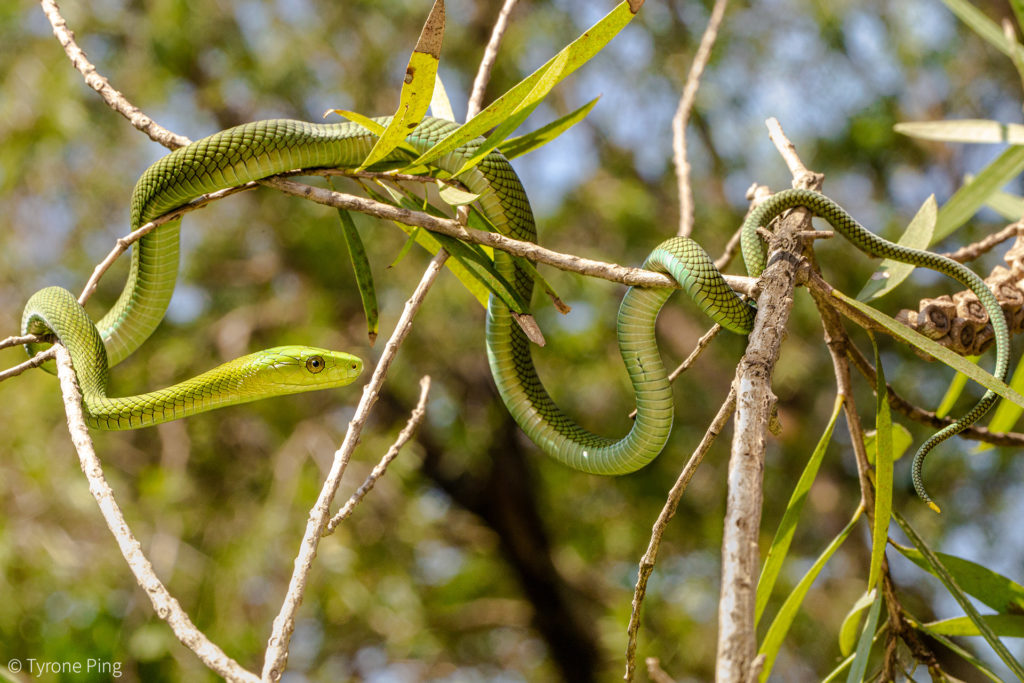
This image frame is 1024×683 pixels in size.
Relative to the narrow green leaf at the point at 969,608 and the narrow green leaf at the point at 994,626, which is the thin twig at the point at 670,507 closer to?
the narrow green leaf at the point at 969,608

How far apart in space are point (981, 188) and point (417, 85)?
5.15 ft

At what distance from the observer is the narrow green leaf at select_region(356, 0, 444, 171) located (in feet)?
4.50

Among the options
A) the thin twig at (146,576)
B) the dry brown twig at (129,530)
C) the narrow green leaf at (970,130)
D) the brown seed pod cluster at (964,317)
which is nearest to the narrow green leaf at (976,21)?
the narrow green leaf at (970,130)

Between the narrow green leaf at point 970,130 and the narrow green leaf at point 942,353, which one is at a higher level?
the narrow green leaf at point 970,130

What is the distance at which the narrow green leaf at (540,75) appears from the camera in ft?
4.17

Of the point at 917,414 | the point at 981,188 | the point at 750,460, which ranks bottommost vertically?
the point at 750,460

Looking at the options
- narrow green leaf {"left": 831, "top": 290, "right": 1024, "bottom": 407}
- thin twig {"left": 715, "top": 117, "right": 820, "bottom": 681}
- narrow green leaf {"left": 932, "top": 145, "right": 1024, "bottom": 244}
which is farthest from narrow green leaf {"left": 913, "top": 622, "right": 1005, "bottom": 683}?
narrow green leaf {"left": 932, "top": 145, "right": 1024, "bottom": 244}

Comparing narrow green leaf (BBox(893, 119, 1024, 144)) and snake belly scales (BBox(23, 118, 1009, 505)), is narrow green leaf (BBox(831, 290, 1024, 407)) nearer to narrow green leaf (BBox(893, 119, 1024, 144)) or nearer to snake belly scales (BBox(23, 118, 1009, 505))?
snake belly scales (BBox(23, 118, 1009, 505))

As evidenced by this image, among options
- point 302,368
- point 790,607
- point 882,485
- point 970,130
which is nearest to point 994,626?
point 790,607

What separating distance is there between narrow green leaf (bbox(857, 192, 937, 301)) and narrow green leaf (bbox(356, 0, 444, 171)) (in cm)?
99

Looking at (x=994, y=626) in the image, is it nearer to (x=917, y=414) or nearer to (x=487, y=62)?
(x=917, y=414)

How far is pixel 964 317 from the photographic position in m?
1.67

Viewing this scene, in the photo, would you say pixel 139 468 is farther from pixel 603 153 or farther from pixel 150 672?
pixel 603 153

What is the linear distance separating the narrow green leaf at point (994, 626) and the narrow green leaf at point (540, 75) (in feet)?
4.48
